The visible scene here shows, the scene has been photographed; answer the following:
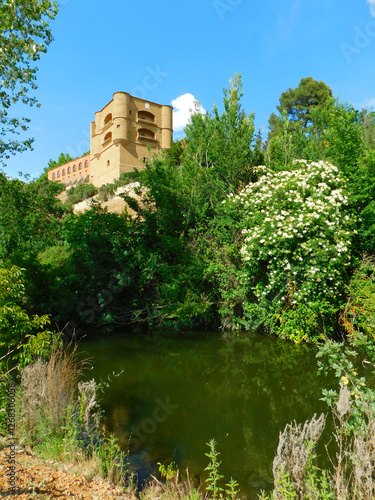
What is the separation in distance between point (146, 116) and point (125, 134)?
512cm

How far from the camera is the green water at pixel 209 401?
435 centimetres

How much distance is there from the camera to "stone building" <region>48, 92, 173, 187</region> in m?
35.1

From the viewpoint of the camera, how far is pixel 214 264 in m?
Answer: 11.8

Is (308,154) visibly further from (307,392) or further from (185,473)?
(185,473)

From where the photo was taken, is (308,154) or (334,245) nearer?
(334,245)

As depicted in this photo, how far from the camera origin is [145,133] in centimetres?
3794

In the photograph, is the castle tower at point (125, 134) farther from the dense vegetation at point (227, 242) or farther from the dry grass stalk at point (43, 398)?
the dry grass stalk at point (43, 398)

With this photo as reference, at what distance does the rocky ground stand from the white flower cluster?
7157 mm

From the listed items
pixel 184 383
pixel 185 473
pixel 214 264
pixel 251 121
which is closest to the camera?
pixel 185 473

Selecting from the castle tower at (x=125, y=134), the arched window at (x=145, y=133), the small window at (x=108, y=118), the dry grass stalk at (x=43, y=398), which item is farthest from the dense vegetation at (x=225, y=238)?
the small window at (x=108, y=118)

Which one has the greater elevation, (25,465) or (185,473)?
(25,465)

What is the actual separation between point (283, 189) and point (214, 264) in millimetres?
3676

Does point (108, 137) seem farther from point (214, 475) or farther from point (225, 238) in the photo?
point (214, 475)

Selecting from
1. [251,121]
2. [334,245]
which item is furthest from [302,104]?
[334,245]
